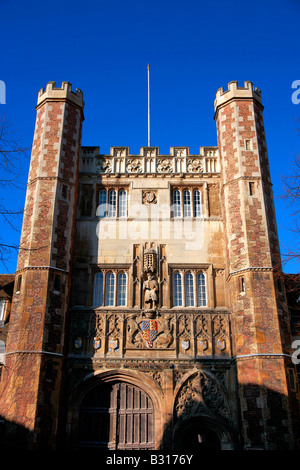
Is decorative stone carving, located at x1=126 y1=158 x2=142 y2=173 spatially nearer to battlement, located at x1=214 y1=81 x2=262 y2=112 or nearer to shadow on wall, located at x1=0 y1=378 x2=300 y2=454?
battlement, located at x1=214 y1=81 x2=262 y2=112

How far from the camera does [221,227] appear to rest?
70.5ft

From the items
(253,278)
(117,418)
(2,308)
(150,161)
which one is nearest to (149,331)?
(117,418)

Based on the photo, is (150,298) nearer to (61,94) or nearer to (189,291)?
(189,291)

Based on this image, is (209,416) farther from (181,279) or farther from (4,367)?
(4,367)

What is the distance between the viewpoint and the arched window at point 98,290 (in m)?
20.2

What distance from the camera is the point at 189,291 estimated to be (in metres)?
20.4

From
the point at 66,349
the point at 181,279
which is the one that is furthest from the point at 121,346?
the point at 181,279

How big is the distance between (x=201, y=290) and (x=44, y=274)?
650 centimetres

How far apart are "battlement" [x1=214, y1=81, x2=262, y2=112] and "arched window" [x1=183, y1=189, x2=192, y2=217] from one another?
14.8ft

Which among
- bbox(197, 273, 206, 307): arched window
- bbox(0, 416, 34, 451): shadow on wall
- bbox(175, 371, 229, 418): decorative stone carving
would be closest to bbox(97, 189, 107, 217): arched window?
bbox(197, 273, 206, 307): arched window

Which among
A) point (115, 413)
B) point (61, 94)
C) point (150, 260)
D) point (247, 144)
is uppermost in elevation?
point (61, 94)

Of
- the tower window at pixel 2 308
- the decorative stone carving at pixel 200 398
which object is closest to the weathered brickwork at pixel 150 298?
the decorative stone carving at pixel 200 398

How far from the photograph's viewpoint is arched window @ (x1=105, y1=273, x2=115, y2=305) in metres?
20.2

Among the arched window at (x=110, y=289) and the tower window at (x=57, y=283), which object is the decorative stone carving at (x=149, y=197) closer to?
the arched window at (x=110, y=289)
